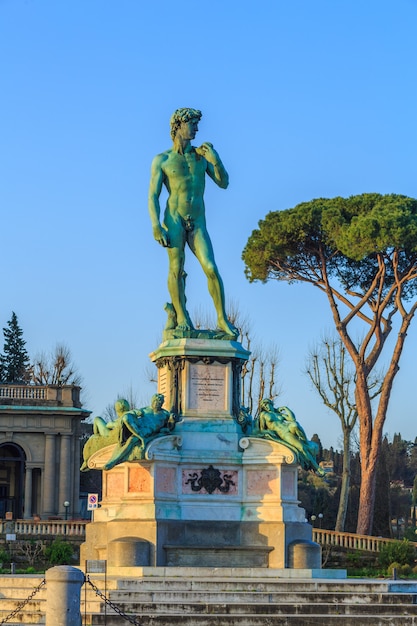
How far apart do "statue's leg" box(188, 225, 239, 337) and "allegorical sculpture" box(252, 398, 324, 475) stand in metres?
1.81

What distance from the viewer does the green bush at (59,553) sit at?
41.6 metres

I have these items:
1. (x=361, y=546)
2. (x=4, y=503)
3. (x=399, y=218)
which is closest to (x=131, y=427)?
(x=361, y=546)

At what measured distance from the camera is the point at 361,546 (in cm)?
4453

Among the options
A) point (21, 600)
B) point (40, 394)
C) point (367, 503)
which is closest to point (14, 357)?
point (40, 394)

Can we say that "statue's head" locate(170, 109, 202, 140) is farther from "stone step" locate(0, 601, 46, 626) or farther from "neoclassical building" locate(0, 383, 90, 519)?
"neoclassical building" locate(0, 383, 90, 519)

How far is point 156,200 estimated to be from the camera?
85.3 ft

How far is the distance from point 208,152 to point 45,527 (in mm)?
25268

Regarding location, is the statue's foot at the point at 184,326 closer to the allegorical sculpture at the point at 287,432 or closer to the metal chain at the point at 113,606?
the allegorical sculpture at the point at 287,432

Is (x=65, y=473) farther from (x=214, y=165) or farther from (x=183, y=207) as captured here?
(x=214, y=165)

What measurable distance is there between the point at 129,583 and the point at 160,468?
4.28 meters

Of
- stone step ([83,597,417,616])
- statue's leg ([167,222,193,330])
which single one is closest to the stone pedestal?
statue's leg ([167,222,193,330])

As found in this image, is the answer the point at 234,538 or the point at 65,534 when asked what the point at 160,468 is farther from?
the point at 65,534

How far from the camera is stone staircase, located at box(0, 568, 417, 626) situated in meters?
18.9

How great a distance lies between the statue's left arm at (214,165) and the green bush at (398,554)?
59.6 ft
